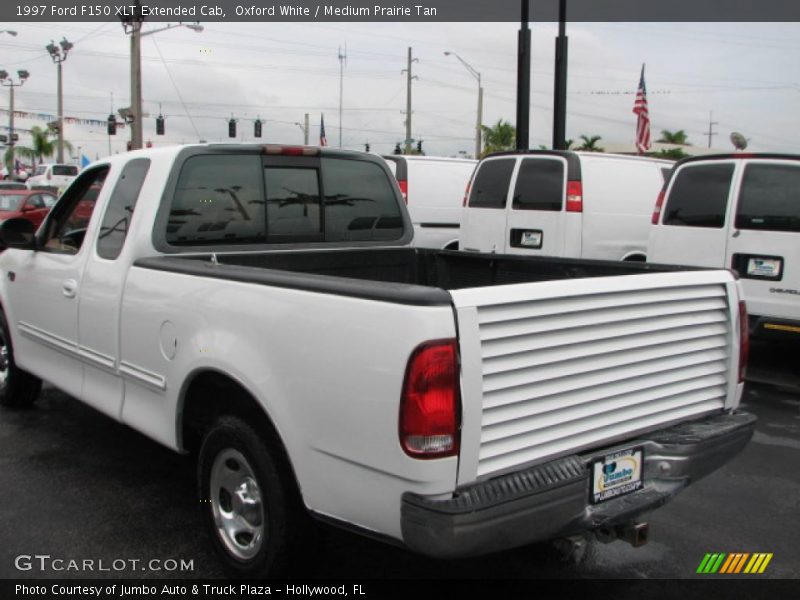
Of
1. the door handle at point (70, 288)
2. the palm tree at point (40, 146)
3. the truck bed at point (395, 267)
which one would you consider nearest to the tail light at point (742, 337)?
the truck bed at point (395, 267)

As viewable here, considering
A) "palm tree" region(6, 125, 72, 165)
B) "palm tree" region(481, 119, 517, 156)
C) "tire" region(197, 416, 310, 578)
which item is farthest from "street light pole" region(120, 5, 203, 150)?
"palm tree" region(6, 125, 72, 165)

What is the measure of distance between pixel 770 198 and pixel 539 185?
10.8 feet

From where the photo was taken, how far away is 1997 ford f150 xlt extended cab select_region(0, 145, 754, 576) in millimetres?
2377

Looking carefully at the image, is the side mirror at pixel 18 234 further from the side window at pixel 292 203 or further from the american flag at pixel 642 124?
the american flag at pixel 642 124

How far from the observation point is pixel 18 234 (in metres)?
4.84

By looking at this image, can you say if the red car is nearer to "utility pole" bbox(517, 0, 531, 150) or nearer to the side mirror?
"utility pole" bbox(517, 0, 531, 150)

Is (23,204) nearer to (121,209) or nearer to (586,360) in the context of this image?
(121,209)

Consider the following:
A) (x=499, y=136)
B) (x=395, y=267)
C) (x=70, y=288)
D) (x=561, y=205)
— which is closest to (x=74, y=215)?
(x=70, y=288)

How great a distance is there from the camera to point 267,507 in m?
2.88

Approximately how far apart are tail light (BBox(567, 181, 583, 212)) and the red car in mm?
13322

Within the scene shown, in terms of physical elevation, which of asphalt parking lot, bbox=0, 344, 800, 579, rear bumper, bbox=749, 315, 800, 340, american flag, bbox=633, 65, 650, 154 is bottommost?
asphalt parking lot, bbox=0, 344, 800, 579

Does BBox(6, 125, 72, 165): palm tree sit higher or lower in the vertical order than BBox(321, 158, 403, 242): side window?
higher

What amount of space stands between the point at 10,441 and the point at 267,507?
9.91 ft

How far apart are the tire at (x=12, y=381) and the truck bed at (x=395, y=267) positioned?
7.64ft
